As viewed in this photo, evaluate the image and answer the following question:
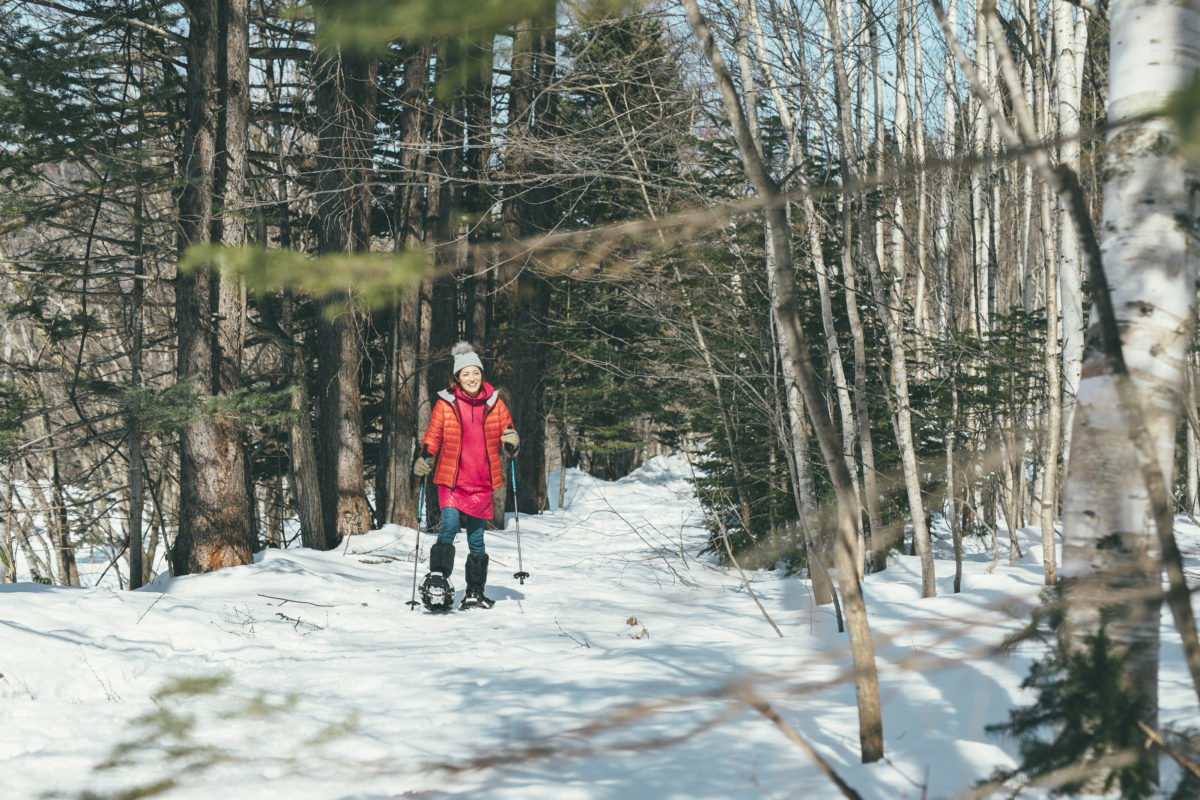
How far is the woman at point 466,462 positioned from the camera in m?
6.98

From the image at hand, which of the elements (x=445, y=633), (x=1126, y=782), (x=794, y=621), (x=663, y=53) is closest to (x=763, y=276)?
(x=663, y=53)

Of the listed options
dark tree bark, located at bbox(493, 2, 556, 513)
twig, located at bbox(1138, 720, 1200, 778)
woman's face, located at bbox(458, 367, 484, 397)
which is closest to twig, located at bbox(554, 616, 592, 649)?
woman's face, located at bbox(458, 367, 484, 397)

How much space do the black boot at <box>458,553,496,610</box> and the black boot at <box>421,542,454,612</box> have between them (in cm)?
15

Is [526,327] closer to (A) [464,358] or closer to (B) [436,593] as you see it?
(A) [464,358]

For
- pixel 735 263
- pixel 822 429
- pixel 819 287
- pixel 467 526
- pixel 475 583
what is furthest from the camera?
pixel 735 263

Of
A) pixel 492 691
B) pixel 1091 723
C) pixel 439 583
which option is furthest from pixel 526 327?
pixel 1091 723

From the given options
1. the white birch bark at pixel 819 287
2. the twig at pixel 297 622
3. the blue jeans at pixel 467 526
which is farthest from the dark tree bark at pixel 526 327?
the twig at pixel 297 622

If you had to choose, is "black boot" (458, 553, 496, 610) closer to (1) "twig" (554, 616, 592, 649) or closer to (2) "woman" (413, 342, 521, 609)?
(2) "woman" (413, 342, 521, 609)

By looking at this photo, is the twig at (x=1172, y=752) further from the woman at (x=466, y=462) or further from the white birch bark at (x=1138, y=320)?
the woman at (x=466, y=462)

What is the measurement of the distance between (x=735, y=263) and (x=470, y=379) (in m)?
2.58

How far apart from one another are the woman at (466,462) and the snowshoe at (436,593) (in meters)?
0.03

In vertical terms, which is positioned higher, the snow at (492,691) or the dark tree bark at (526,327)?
the dark tree bark at (526,327)

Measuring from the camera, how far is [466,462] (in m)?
7.08

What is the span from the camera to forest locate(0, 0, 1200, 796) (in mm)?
2113
